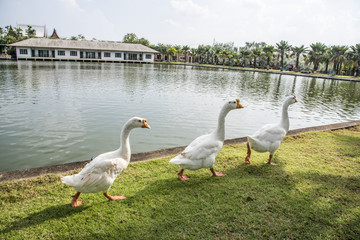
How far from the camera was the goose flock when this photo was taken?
334 centimetres

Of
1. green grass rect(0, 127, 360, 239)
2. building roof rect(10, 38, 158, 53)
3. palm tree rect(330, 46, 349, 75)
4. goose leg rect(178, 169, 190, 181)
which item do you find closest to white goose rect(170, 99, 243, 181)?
goose leg rect(178, 169, 190, 181)

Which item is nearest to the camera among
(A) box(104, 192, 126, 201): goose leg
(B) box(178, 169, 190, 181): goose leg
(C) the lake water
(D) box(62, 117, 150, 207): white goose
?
(D) box(62, 117, 150, 207): white goose

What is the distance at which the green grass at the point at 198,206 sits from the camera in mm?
3072

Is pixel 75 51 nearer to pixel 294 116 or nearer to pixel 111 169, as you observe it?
pixel 294 116

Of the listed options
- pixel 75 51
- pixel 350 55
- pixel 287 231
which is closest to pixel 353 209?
pixel 287 231

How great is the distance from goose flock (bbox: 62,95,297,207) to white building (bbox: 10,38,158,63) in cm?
5810

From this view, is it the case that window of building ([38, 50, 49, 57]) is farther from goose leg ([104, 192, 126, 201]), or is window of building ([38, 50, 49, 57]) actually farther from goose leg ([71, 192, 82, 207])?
goose leg ([104, 192, 126, 201])

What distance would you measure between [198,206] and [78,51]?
2434 inches

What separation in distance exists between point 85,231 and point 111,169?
875 millimetres

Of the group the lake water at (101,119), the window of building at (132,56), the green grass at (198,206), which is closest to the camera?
the green grass at (198,206)

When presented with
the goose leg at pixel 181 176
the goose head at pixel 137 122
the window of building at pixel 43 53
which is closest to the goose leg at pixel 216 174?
the goose leg at pixel 181 176

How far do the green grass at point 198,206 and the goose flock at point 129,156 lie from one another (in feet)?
0.99

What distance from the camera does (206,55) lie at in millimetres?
90312

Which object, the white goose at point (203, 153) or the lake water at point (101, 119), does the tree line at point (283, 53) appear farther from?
the white goose at point (203, 153)
